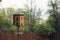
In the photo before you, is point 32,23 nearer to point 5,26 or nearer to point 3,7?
point 5,26

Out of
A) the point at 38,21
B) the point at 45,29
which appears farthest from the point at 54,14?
the point at 38,21

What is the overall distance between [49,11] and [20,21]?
4344 millimetres

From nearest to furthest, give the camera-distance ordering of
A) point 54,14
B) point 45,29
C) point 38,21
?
point 45,29 < point 54,14 < point 38,21

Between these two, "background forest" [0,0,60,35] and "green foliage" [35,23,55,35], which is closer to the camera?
"green foliage" [35,23,55,35]

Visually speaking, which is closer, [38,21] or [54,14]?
[54,14]

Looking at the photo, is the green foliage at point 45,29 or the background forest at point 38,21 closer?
the green foliage at point 45,29

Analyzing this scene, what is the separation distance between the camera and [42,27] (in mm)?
13383

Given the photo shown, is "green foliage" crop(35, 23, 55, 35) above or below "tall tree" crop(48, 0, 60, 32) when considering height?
below

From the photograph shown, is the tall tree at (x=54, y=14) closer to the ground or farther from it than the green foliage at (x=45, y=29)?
farther from it

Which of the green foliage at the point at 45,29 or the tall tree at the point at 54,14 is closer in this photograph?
the green foliage at the point at 45,29

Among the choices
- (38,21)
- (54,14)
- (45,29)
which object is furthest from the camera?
(38,21)

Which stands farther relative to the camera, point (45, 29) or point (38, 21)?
point (38, 21)

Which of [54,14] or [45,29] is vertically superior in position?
[54,14]

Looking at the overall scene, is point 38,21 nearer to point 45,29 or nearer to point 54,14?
point 54,14
